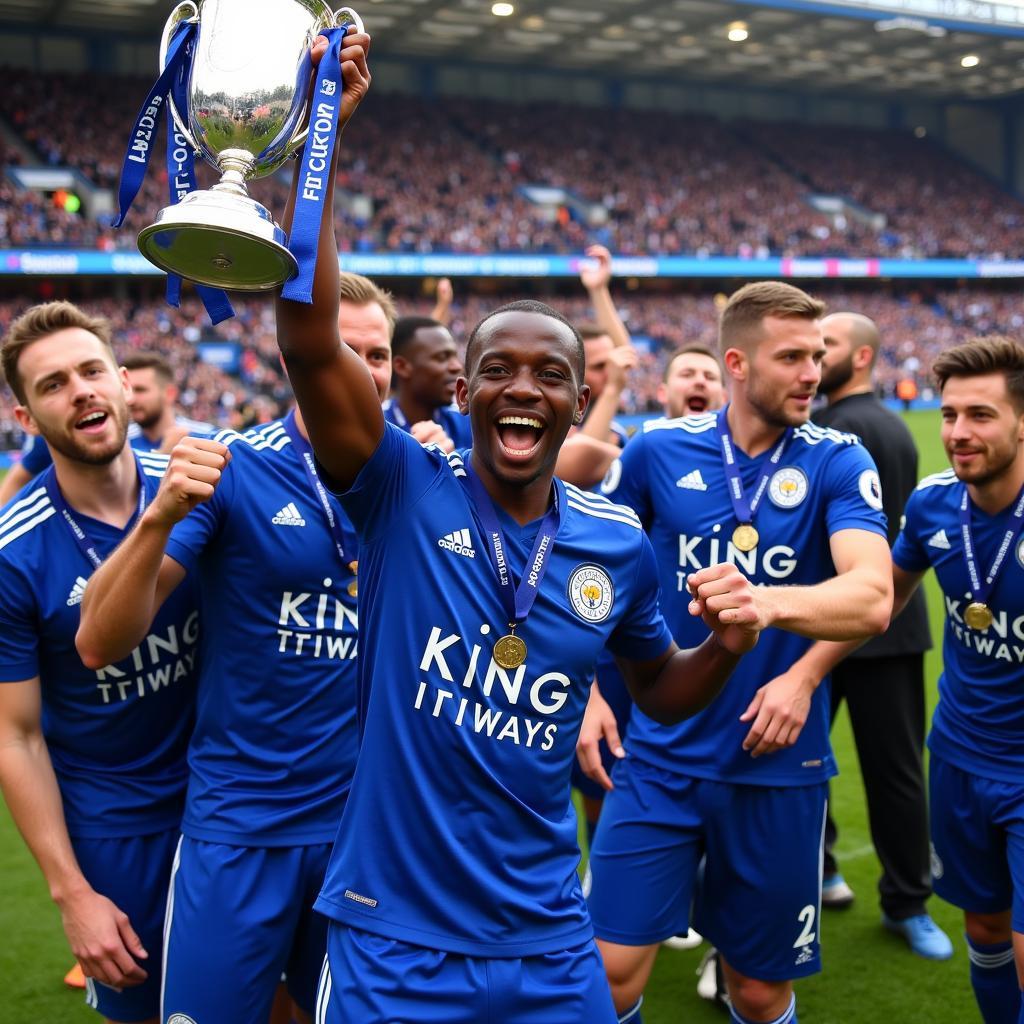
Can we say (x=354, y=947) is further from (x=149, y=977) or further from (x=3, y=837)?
(x=3, y=837)

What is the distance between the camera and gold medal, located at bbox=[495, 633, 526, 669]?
2.24 meters

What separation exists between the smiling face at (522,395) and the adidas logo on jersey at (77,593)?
1.35 m

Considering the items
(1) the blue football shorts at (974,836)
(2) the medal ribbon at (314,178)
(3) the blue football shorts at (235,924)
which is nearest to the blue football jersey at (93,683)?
(3) the blue football shorts at (235,924)

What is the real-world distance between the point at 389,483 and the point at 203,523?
85 cm

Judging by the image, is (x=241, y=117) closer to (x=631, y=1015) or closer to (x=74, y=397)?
(x=74, y=397)

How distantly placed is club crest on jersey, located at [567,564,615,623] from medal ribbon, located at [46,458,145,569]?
55.4 inches

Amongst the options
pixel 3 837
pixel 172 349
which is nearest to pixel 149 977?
pixel 3 837

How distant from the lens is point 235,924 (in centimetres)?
277

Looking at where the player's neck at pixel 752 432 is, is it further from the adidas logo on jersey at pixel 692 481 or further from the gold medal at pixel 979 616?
the gold medal at pixel 979 616

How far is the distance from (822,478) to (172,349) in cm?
2658

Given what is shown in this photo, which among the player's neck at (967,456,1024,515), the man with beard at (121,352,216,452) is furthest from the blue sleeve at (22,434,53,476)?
the player's neck at (967,456,1024,515)

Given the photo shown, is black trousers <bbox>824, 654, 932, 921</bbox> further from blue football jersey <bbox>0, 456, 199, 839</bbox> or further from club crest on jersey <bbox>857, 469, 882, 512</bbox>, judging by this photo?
blue football jersey <bbox>0, 456, 199, 839</bbox>

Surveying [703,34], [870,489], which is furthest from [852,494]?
[703,34]

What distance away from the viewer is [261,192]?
3091 cm
